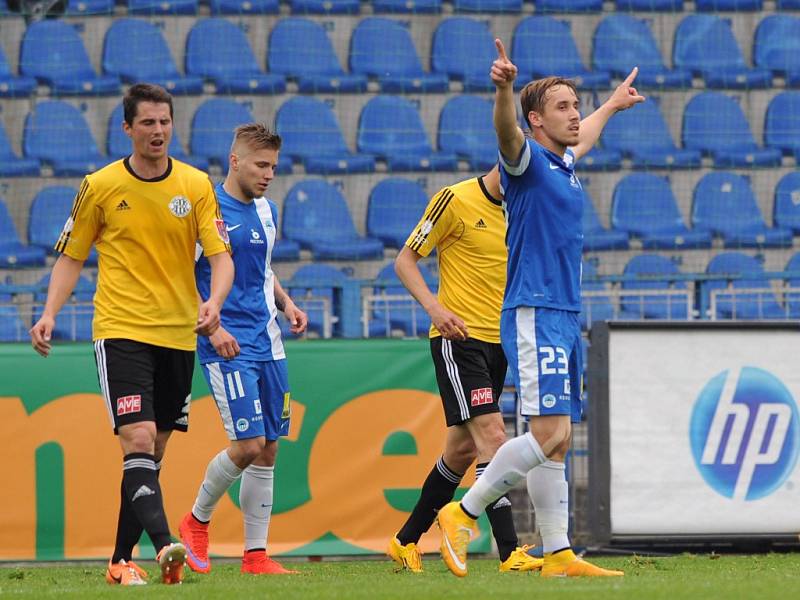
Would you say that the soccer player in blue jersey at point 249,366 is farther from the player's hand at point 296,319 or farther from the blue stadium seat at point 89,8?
the blue stadium seat at point 89,8

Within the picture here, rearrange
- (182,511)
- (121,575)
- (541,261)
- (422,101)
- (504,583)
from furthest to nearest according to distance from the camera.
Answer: (422,101) < (182,511) < (121,575) < (541,261) < (504,583)

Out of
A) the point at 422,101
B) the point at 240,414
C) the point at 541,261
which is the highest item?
the point at 422,101

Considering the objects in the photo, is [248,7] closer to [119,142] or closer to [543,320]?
[119,142]

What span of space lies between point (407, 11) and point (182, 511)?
879cm

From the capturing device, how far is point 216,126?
14.7 m

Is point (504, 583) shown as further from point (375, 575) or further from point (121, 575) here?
point (121, 575)

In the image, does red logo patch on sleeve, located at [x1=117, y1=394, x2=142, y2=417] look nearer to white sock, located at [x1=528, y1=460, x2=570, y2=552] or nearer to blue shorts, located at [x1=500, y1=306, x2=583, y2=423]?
blue shorts, located at [x1=500, y1=306, x2=583, y2=423]

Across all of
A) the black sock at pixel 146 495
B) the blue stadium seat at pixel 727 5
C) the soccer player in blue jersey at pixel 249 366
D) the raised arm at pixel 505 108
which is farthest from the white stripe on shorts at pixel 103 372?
the blue stadium seat at pixel 727 5

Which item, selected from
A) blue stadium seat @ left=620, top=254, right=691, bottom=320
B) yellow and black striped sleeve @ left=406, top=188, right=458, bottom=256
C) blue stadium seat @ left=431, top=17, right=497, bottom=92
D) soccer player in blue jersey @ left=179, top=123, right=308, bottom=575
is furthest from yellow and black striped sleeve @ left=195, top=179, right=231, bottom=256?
blue stadium seat @ left=431, top=17, right=497, bottom=92

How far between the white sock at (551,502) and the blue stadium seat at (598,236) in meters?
8.08

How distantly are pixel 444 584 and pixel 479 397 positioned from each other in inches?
65.6

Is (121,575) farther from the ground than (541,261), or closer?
closer

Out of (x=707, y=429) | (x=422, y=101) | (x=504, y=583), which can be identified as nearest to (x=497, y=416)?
(x=504, y=583)

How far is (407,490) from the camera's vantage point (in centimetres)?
889
